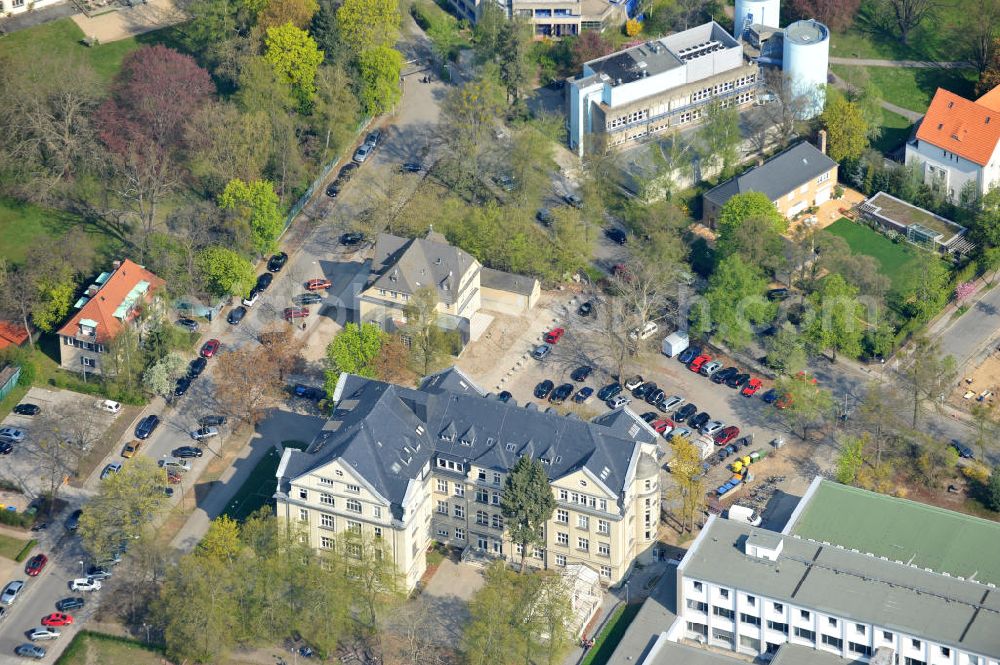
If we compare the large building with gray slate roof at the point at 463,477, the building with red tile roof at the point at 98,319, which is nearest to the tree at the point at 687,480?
the large building with gray slate roof at the point at 463,477

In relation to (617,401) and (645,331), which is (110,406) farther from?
(645,331)

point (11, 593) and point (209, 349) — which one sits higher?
point (209, 349)

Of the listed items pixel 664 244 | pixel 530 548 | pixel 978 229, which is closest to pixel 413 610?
pixel 530 548

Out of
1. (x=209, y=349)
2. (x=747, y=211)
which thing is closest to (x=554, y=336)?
(x=747, y=211)

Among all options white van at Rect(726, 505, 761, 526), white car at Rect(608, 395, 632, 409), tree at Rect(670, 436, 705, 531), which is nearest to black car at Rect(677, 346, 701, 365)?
white car at Rect(608, 395, 632, 409)

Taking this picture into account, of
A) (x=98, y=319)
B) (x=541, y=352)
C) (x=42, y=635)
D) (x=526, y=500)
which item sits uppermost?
(x=98, y=319)

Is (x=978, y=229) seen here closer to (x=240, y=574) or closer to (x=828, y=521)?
(x=828, y=521)
